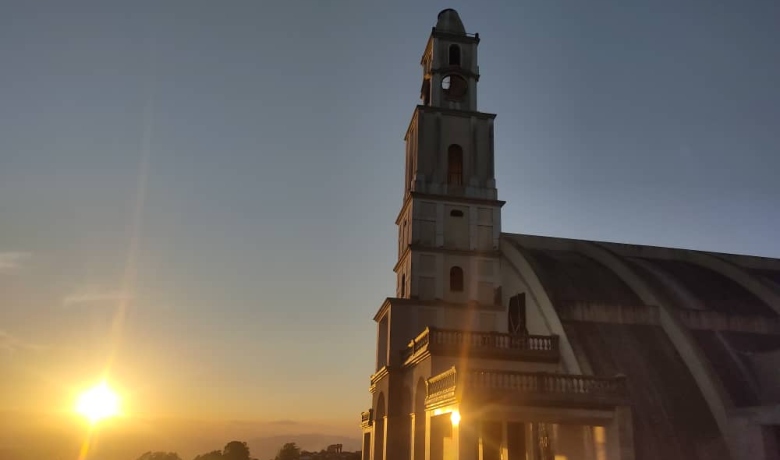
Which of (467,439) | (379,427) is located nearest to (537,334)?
(467,439)

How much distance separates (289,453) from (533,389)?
84.1 metres

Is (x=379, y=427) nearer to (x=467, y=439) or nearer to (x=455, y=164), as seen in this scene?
(x=467, y=439)

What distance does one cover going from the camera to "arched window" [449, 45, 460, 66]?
35625 millimetres

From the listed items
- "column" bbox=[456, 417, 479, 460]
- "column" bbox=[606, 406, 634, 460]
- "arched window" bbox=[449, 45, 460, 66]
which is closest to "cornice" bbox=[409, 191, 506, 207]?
"arched window" bbox=[449, 45, 460, 66]

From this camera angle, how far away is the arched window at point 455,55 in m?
35.6

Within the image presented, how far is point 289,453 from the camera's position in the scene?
9481cm

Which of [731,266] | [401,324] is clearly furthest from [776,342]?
[401,324]

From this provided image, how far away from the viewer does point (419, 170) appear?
32.7 metres

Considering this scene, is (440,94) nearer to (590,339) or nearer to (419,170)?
(419,170)

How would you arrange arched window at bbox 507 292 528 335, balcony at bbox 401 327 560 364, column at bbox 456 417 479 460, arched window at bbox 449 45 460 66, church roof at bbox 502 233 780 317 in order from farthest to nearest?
arched window at bbox 449 45 460 66 < arched window at bbox 507 292 528 335 < church roof at bbox 502 233 780 317 < balcony at bbox 401 327 560 364 < column at bbox 456 417 479 460

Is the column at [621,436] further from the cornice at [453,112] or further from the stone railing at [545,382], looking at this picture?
the cornice at [453,112]

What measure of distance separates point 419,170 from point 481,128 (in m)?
4.36

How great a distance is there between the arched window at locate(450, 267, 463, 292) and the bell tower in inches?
2.0

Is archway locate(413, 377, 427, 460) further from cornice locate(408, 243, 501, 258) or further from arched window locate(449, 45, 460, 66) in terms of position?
arched window locate(449, 45, 460, 66)
